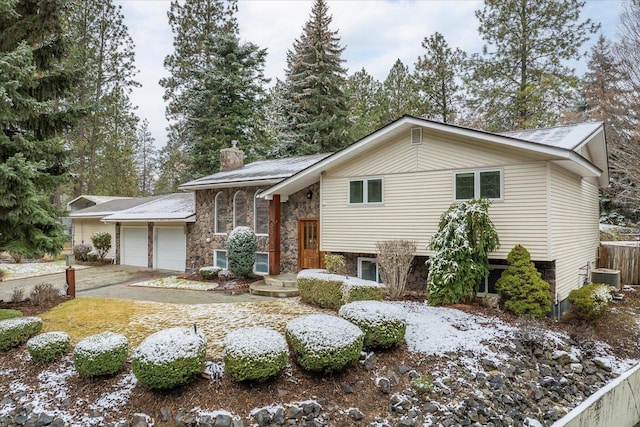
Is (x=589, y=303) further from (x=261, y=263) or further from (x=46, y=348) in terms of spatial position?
(x=46, y=348)

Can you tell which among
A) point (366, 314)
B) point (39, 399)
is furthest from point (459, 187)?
point (39, 399)

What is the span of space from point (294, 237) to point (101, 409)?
27.3 feet

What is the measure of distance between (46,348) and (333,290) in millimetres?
5498

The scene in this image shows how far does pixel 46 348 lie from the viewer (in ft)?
19.5

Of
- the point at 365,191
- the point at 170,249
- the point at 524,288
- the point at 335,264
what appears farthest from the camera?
the point at 170,249

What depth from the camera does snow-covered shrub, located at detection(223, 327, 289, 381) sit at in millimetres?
4988

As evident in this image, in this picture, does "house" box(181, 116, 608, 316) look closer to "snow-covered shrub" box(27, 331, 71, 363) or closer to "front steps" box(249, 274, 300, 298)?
"front steps" box(249, 274, 300, 298)

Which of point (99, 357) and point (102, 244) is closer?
point (99, 357)

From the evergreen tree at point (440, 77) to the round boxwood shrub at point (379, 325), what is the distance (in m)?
19.2

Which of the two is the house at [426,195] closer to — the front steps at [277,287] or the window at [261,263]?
the window at [261,263]

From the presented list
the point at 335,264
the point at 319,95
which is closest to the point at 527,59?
the point at 319,95

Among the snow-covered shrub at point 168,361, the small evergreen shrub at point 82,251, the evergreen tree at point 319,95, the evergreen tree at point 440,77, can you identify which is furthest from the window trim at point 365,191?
the small evergreen shrub at point 82,251

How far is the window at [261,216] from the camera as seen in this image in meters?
13.4

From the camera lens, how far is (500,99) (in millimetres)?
20672
